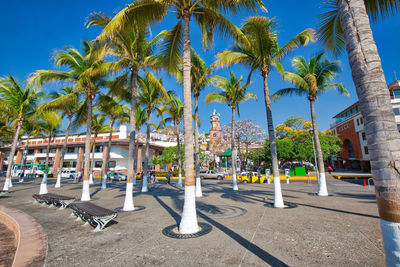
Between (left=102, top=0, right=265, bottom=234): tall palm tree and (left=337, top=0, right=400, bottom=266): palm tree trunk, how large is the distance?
14.5ft

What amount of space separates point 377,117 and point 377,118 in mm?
12

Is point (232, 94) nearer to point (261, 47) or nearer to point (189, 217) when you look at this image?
point (261, 47)

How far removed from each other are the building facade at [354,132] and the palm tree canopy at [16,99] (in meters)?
46.5

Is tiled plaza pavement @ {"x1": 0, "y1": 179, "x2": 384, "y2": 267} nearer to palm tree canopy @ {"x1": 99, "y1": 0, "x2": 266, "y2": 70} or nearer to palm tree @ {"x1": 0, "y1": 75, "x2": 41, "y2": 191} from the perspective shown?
palm tree canopy @ {"x1": 99, "y1": 0, "x2": 266, "y2": 70}

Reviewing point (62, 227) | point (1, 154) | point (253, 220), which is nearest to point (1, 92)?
point (62, 227)

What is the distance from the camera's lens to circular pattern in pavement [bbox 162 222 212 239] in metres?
5.40

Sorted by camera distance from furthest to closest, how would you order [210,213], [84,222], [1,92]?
1. [1,92]
2. [210,213]
3. [84,222]

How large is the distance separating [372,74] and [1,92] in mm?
22282

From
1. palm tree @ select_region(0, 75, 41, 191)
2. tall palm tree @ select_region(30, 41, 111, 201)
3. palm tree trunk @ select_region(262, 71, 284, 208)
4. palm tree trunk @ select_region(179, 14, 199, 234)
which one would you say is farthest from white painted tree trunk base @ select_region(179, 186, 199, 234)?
palm tree @ select_region(0, 75, 41, 191)

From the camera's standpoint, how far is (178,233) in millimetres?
5656

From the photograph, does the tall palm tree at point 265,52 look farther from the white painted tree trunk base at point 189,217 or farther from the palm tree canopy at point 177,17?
the white painted tree trunk base at point 189,217

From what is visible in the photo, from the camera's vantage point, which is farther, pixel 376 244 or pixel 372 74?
→ pixel 376 244

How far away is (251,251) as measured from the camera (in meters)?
4.31

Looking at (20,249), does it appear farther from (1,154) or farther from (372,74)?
(1,154)
